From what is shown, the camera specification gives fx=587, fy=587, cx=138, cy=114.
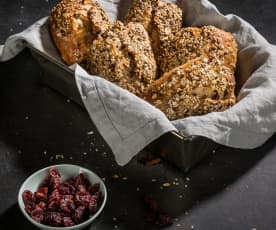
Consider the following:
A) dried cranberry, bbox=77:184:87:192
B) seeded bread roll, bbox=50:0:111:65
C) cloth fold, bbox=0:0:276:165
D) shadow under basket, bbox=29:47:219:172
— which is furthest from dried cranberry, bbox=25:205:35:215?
seeded bread roll, bbox=50:0:111:65

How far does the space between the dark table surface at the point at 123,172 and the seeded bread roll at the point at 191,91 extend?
140 millimetres

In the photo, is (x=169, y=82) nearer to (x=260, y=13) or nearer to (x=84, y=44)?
(x=84, y=44)

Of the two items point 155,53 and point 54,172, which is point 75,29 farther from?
point 54,172

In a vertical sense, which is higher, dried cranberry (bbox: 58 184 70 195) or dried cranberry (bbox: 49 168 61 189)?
dried cranberry (bbox: 49 168 61 189)

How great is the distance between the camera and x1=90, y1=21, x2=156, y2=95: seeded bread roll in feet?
4.89

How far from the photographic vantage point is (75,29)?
1605mm

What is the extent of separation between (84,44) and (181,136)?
0.47m

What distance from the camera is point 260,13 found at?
6.90 ft

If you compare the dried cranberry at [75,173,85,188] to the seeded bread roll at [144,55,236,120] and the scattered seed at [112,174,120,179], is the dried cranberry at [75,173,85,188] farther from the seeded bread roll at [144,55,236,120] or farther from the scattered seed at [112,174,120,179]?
the seeded bread roll at [144,55,236,120]

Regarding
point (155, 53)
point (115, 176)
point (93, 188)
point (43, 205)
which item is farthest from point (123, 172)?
point (155, 53)

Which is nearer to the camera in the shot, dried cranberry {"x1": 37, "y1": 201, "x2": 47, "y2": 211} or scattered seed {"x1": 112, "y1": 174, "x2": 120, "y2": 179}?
dried cranberry {"x1": 37, "y1": 201, "x2": 47, "y2": 211}

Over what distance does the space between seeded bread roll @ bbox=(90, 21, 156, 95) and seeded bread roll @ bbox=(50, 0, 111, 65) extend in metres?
0.08

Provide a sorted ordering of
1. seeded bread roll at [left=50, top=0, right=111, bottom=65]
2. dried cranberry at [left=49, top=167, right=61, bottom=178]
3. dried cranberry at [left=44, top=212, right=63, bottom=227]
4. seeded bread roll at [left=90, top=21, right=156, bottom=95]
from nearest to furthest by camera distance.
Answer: dried cranberry at [left=44, top=212, right=63, bottom=227], dried cranberry at [left=49, top=167, right=61, bottom=178], seeded bread roll at [left=90, top=21, right=156, bottom=95], seeded bread roll at [left=50, top=0, right=111, bottom=65]

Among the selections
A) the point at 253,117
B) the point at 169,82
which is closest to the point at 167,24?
the point at 169,82
